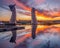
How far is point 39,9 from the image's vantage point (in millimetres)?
4426

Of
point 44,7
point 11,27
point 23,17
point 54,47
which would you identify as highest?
point 44,7

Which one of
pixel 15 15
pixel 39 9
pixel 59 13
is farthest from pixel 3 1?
pixel 59 13

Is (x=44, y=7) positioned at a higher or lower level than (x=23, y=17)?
higher

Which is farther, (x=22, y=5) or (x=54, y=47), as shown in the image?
(x=22, y=5)

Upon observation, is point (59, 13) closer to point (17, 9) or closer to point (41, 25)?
point (41, 25)

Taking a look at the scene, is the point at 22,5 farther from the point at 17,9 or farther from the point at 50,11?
the point at 50,11

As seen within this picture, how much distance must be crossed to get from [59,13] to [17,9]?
1.30 metres

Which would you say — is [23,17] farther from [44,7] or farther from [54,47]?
[54,47]

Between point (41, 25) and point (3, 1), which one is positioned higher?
point (3, 1)

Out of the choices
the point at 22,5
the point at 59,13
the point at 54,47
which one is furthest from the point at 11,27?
the point at 54,47

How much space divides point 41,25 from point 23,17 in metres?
0.62

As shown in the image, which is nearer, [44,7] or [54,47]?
[54,47]

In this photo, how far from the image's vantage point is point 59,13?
14.4ft

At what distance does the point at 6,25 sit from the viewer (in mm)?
4363
